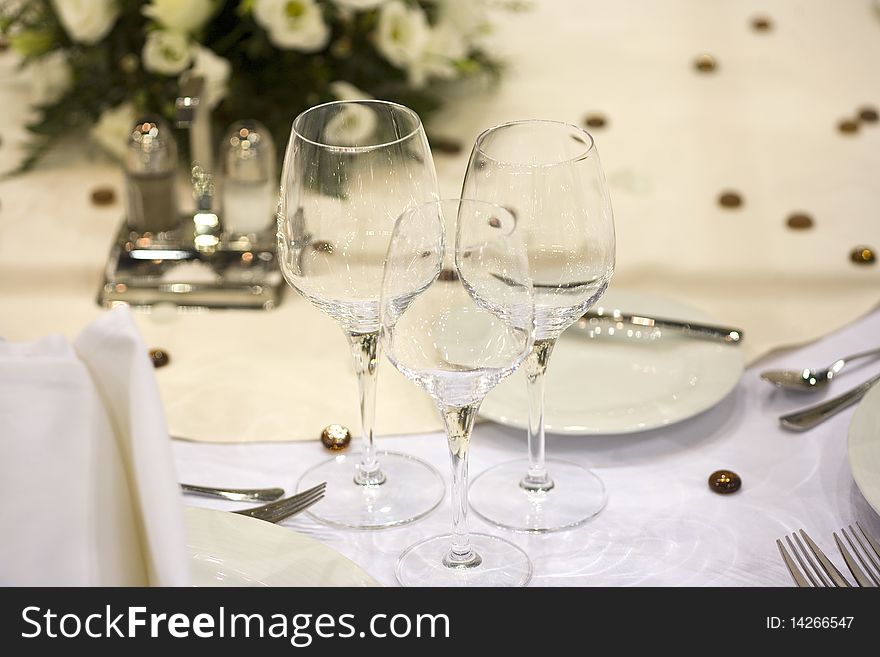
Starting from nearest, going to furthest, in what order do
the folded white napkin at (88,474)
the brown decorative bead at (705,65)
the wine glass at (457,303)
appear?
the folded white napkin at (88,474), the wine glass at (457,303), the brown decorative bead at (705,65)

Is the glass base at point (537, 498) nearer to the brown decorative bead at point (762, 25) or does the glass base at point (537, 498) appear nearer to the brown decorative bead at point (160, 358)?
the brown decorative bead at point (160, 358)

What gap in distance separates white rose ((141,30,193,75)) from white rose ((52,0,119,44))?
0.07 meters

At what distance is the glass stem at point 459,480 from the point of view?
0.93 metres

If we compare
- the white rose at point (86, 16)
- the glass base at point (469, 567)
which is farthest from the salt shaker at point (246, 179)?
the glass base at point (469, 567)

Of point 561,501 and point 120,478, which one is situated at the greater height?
point 120,478

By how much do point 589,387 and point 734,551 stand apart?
0.88ft

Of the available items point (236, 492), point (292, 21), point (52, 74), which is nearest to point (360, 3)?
point (292, 21)

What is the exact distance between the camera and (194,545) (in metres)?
0.95

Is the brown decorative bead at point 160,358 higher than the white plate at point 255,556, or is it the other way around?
the brown decorative bead at point 160,358

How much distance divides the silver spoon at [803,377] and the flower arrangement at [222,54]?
0.76 meters

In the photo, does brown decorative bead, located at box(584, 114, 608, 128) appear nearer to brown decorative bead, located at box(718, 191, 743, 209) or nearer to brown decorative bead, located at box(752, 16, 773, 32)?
brown decorative bead, located at box(718, 191, 743, 209)

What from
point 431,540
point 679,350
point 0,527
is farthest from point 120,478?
point 679,350

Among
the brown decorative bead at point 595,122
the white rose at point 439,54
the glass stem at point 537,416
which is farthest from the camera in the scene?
the brown decorative bead at point 595,122

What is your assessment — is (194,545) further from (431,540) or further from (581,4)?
(581,4)
